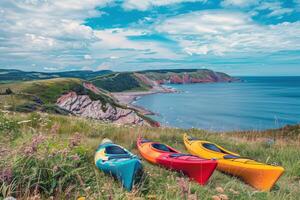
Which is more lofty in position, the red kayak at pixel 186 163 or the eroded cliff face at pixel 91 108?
the red kayak at pixel 186 163

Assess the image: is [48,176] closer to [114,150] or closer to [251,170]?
[114,150]

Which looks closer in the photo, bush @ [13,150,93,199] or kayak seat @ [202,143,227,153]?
bush @ [13,150,93,199]

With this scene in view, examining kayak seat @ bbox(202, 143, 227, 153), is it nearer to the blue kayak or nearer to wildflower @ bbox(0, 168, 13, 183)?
the blue kayak

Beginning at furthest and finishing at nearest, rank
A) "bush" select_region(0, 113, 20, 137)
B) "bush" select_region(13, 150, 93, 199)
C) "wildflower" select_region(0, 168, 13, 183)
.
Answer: "bush" select_region(0, 113, 20, 137), "bush" select_region(13, 150, 93, 199), "wildflower" select_region(0, 168, 13, 183)

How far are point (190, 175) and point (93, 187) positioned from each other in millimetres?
2327

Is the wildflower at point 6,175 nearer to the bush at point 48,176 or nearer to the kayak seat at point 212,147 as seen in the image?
the bush at point 48,176

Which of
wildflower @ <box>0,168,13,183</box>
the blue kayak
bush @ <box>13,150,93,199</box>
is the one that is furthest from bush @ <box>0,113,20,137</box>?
wildflower @ <box>0,168,13,183</box>

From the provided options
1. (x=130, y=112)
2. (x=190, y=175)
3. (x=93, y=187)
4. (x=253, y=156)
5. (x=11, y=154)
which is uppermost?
(x=11, y=154)

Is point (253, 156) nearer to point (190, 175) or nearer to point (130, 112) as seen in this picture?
point (190, 175)

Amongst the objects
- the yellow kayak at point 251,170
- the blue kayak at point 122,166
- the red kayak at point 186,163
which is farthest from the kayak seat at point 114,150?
the yellow kayak at point 251,170

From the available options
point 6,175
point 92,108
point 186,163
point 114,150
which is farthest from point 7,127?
point 92,108

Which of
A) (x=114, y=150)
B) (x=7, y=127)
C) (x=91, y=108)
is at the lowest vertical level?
(x=91, y=108)

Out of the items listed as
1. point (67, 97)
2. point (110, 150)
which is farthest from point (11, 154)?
point (67, 97)

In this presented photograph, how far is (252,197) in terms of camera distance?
4.98m
